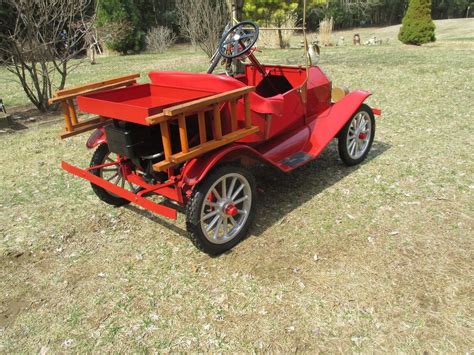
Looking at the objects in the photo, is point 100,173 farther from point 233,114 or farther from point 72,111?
point 233,114

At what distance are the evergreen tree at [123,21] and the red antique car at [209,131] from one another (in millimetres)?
17550

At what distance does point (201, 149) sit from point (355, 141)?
251cm

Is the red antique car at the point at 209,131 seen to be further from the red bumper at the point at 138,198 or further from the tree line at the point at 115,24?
the tree line at the point at 115,24

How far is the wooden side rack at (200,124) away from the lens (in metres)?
2.73

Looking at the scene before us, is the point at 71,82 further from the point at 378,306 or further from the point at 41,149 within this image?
the point at 378,306

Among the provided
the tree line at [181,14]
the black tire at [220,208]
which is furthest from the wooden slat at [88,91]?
the tree line at [181,14]

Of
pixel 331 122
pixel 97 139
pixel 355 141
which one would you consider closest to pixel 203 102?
pixel 97 139

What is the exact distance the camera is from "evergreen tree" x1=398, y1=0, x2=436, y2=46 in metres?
16.4

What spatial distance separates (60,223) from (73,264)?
777 mm

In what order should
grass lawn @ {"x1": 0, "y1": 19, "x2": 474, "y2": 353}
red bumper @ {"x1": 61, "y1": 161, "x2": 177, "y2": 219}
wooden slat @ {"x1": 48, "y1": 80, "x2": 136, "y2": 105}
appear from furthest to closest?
wooden slat @ {"x1": 48, "y1": 80, "x2": 136, "y2": 105} → red bumper @ {"x1": 61, "y1": 161, "x2": 177, "y2": 219} → grass lawn @ {"x1": 0, "y1": 19, "x2": 474, "y2": 353}

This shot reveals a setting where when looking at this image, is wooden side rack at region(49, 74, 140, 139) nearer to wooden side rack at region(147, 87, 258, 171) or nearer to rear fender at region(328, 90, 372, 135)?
wooden side rack at region(147, 87, 258, 171)

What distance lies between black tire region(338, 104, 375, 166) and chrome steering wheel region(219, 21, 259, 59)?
1511 millimetres

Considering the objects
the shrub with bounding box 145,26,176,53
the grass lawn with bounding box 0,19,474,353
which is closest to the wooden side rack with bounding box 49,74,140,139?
the grass lawn with bounding box 0,19,474,353

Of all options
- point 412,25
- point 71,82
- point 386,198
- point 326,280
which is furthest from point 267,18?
point 326,280
